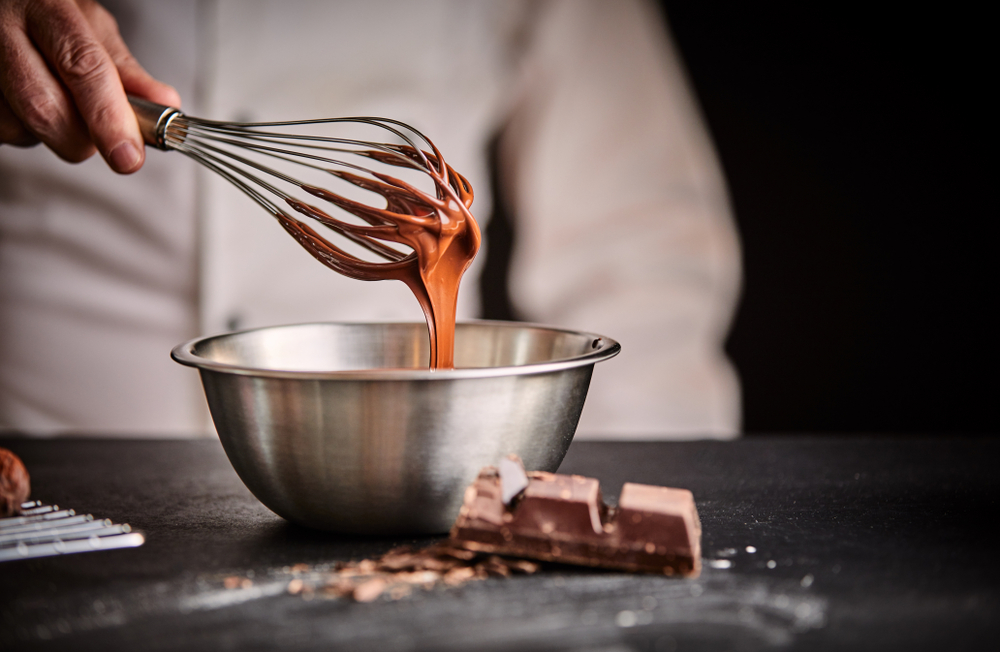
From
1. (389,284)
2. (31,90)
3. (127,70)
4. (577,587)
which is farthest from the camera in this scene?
(389,284)

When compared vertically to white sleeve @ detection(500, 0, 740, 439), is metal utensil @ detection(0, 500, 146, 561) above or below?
below

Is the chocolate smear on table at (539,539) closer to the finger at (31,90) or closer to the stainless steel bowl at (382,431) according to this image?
the stainless steel bowl at (382,431)

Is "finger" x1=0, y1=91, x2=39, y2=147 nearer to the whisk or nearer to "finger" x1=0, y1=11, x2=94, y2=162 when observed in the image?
"finger" x1=0, y1=11, x2=94, y2=162

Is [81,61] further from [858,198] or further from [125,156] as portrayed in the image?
[858,198]

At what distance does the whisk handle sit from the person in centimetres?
66

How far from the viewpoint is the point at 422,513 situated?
2.20ft

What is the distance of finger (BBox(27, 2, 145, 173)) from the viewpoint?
2.84ft

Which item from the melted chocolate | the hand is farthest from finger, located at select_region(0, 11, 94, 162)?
the melted chocolate

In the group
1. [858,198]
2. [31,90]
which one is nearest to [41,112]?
[31,90]

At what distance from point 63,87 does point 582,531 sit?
2.58ft

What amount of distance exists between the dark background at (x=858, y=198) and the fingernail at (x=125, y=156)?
1114 millimetres

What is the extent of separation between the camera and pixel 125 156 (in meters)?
0.87

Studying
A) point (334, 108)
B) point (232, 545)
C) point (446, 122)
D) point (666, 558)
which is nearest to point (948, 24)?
point (446, 122)

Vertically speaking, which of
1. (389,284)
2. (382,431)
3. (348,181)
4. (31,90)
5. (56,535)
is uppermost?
(31,90)
